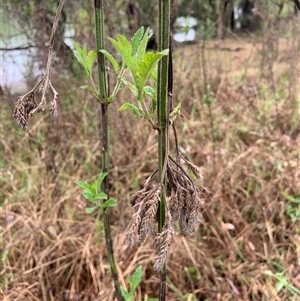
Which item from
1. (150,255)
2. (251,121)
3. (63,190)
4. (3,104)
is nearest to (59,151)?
(63,190)

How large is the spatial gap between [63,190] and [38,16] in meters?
0.97

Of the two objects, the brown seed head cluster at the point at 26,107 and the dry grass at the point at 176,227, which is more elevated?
the brown seed head cluster at the point at 26,107

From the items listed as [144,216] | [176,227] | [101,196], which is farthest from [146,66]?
[176,227]

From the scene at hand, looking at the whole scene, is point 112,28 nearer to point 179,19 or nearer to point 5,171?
point 5,171

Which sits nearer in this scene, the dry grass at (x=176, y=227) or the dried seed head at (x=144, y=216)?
the dried seed head at (x=144, y=216)

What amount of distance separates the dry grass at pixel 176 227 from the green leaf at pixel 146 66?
1.22m

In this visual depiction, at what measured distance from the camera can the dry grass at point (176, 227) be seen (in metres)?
1.88

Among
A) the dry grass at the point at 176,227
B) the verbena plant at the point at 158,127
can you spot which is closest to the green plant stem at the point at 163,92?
the verbena plant at the point at 158,127

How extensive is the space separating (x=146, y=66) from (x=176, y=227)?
58.6 inches

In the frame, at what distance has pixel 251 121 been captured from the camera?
9.86ft

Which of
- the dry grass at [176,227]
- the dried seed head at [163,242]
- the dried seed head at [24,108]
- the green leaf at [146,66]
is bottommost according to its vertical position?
the dry grass at [176,227]

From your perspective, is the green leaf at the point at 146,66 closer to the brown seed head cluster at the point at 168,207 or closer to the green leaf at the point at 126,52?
the green leaf at the point at 126,52

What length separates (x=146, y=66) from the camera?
0.67 metres

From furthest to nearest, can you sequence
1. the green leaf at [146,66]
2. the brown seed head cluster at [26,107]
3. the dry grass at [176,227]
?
the dry grass at [176,227]
the brown seed head cluster at [26,107]
the green leaf at [146,66]
